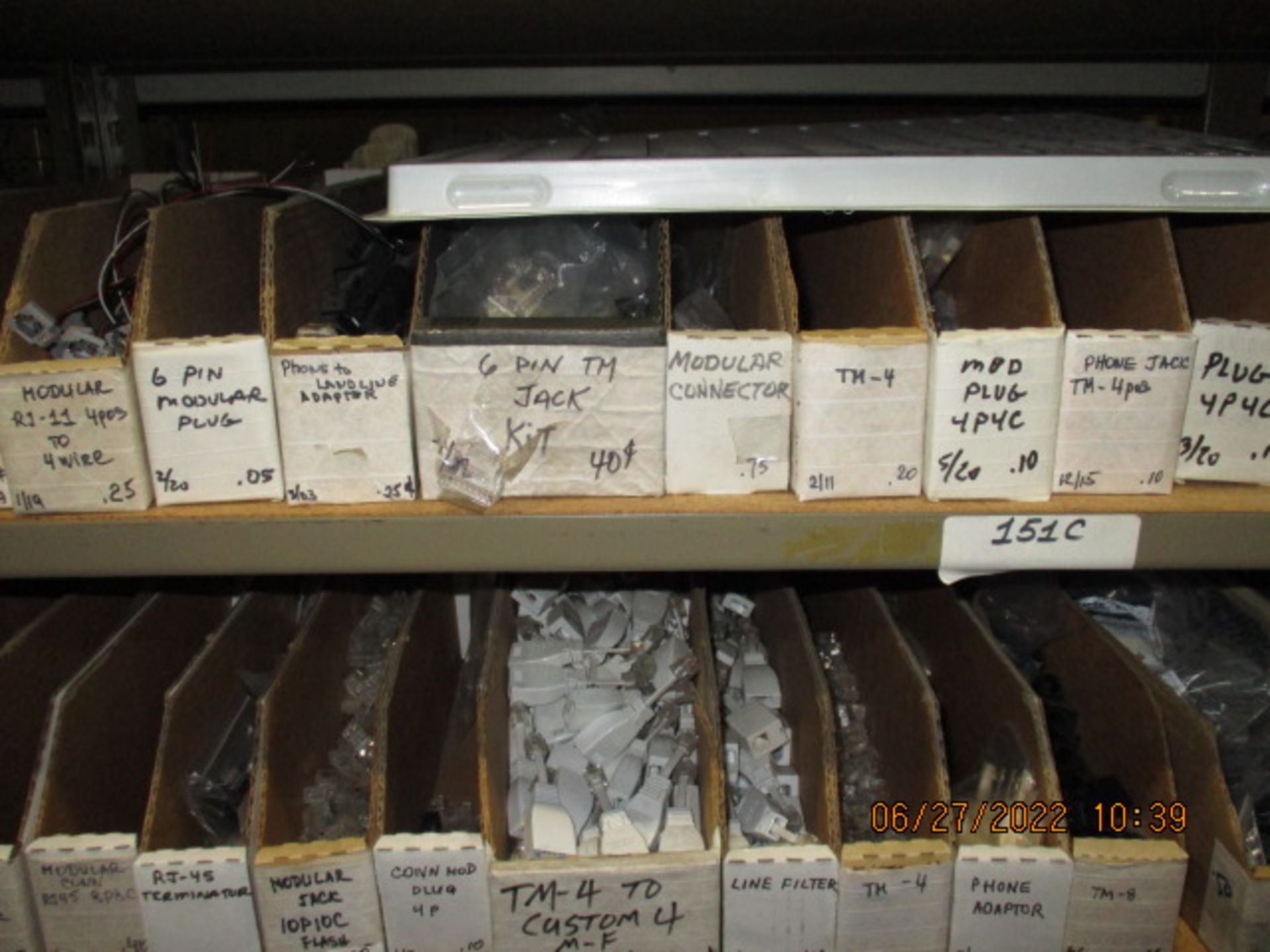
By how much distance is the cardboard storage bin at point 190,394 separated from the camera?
654 mm

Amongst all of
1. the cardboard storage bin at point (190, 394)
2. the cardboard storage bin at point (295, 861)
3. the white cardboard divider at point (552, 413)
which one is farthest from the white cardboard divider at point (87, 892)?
the white cardboard divider at point (552, 413)

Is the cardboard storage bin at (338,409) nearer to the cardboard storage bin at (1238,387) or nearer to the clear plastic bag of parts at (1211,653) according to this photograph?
the cardboard storage bin at (1238,387)

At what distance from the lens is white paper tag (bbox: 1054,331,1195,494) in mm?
647

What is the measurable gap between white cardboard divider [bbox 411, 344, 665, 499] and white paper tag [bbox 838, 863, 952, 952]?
40 cm

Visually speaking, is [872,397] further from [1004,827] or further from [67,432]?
[67,432]

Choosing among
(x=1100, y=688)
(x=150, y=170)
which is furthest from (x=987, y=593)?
(x=150, y=170)

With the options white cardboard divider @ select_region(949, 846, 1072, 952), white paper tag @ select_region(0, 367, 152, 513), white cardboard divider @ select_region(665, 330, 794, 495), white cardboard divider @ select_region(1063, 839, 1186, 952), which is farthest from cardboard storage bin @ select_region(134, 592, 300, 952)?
white cardboard divider @ select_region(1063, 839, 1186, 952)

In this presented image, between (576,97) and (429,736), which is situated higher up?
(576,97)

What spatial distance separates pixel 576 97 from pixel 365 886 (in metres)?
1.22

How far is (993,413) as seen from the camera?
0.66 metres

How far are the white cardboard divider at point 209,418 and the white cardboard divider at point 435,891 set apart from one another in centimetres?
33

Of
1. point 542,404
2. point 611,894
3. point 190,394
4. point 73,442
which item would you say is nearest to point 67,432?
point 73,442

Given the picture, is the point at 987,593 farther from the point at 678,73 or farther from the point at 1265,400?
the point at 678,73

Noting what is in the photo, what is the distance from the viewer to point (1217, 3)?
799mm
